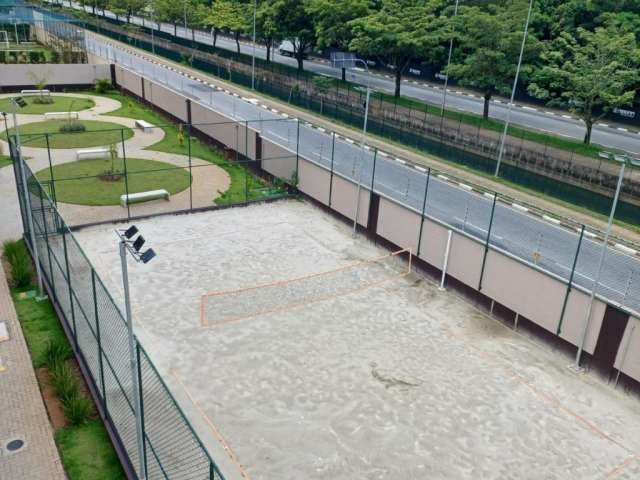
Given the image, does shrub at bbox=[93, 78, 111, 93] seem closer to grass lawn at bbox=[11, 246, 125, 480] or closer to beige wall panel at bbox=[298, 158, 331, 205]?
beige wall panel at bbox=[298, 158, 331, 205]

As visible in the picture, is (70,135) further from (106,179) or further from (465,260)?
(465,260)

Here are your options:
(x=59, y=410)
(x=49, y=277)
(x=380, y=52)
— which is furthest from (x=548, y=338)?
(x=380, y=52)

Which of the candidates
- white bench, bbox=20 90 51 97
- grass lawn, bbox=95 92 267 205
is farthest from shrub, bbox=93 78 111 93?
white bench, bbox=20 90 51 97

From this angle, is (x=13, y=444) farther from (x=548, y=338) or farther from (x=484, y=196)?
(x=484, y=196)

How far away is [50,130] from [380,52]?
25.3 meters

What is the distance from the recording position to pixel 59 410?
13.0 metres

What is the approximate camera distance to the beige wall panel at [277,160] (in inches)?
1072

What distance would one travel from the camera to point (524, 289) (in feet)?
56.2

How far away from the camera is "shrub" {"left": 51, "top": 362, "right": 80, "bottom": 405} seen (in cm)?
1303

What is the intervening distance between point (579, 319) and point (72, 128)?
30.7 meters

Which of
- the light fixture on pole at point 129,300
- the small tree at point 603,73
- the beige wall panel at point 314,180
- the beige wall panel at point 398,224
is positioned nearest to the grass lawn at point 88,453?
the light fixture on pole at point 129,300

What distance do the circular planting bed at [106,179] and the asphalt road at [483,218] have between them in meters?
6.77

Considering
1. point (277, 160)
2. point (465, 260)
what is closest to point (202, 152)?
point (277, 160)

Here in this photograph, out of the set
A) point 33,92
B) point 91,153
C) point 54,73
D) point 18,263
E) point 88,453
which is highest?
point 54,73
